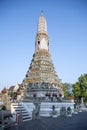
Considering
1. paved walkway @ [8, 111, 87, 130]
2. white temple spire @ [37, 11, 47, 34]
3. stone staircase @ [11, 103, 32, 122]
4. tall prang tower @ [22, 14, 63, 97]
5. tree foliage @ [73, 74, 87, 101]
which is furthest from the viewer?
white temple spire @ [37, 11, 47, 34]

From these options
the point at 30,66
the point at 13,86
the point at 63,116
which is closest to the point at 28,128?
the point at 63,116

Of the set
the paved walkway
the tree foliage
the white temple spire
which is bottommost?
the paved walkway

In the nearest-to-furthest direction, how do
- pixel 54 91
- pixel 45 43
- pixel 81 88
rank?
pixel 54 91 → pixel 81 88 → pixel 45 43

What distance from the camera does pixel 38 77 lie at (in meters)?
48.7

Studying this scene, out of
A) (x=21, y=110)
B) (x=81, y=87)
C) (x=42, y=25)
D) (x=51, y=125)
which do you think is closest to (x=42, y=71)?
(x=81, y=87)

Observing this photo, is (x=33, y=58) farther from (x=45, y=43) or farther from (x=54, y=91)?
(x=54, y=91)

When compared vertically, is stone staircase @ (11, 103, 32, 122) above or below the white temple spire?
below

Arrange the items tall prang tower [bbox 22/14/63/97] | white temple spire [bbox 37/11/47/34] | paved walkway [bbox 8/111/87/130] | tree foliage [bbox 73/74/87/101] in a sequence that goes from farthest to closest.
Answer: white temple spire [bbox 37/11/47/34] < tree foliage [bbox 73/74/87/101] < tall prang tower [bbox 22/14/63/97] < paved walkway [bbox 8/111/87/130]

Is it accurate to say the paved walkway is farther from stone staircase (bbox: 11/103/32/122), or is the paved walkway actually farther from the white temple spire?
the white temple spire

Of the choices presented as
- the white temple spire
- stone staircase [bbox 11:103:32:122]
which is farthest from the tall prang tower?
stone staircase [bbox 11:103:32:122]

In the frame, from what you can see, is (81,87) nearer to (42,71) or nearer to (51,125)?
(42,71)

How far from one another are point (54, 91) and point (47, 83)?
328 centimetres

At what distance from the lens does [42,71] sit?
4947 centimetres

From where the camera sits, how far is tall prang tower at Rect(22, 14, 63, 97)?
45.9m
